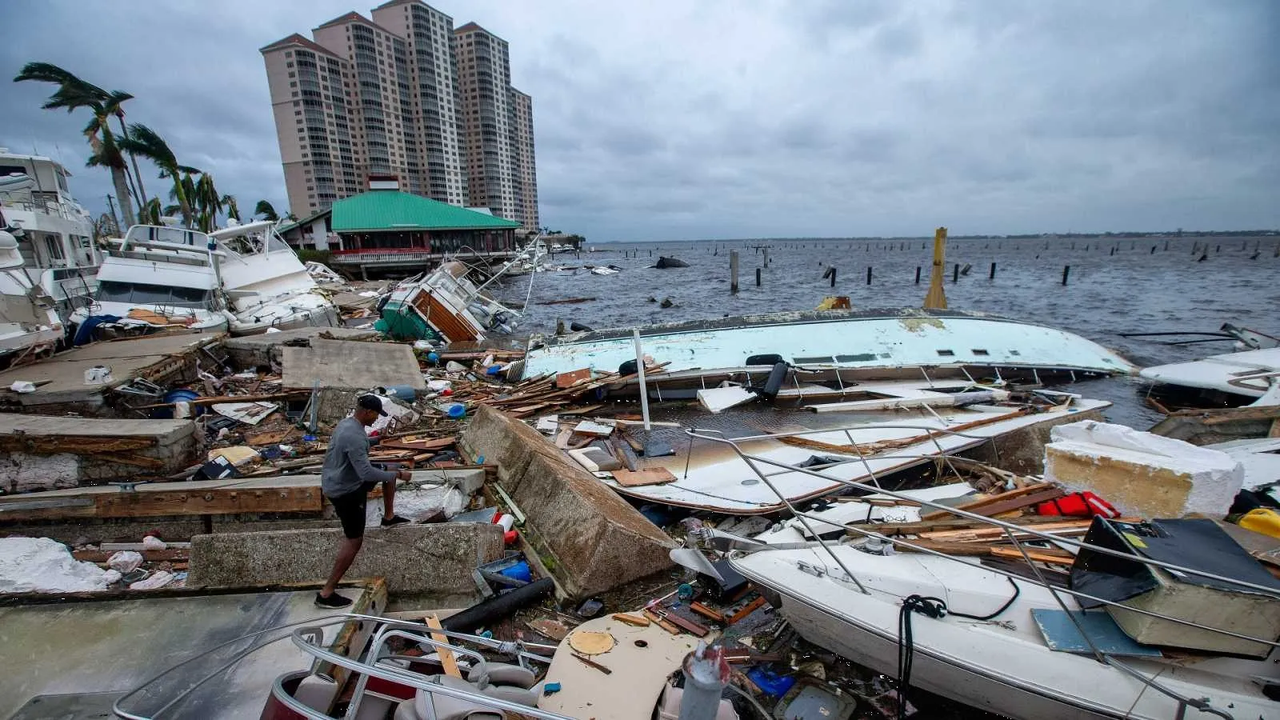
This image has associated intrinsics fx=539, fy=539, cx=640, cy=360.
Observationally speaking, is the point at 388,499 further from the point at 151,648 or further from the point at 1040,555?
the point at 1040,555

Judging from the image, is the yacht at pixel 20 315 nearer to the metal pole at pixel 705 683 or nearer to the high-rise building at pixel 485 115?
the metal pole at pixel 705 683

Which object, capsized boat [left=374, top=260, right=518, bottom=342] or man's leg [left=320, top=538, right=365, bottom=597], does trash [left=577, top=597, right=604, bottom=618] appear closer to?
man's leg [left=320, top=538, right=365, bottom=597]

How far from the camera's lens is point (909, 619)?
147 inches

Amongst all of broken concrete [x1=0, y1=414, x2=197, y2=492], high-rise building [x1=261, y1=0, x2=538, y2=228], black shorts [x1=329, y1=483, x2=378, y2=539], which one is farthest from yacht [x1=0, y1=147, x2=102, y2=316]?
high-rise building [x1=261, y1=0, x2=538, y2=228]

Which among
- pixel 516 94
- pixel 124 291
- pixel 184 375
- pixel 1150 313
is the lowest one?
pixel 1150 313

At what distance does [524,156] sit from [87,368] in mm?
120028

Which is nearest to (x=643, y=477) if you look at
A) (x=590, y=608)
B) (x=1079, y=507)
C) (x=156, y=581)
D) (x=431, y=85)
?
(x=590, y=608)

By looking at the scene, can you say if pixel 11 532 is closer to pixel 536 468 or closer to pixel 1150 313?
pixel 536 468

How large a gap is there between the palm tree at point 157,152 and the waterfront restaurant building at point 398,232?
36.1 feet

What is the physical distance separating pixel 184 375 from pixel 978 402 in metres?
16.6

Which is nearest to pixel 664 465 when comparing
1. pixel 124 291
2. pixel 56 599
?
pixel 56 599

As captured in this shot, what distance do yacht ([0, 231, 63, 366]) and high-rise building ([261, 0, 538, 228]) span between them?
4819 cm

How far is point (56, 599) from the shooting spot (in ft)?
13.9

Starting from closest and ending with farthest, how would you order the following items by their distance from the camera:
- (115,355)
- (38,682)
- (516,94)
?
(38,682) → (115,355) → (516,94)
